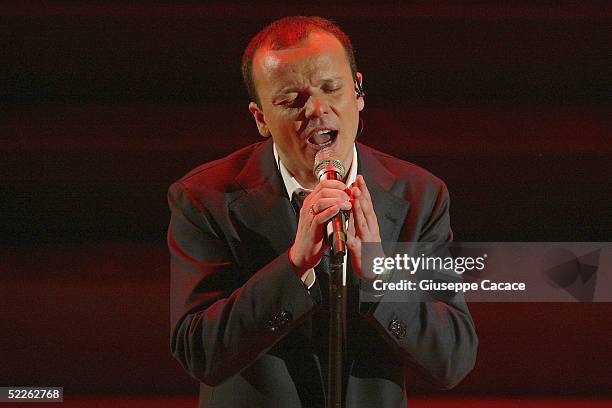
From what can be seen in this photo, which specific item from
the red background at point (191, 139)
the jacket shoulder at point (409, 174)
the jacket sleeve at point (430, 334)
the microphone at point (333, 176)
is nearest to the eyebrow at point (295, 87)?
the microphone at point (333, 176)

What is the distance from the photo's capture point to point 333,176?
45.6 inches

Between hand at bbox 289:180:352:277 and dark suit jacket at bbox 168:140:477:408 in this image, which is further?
dark suit jacket at bbox 168:140:477:408

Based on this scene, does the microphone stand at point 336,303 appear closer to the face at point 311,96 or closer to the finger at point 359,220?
the finger at point 359,220

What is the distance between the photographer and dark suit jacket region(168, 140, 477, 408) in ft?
4.21

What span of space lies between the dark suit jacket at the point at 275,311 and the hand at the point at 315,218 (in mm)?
34

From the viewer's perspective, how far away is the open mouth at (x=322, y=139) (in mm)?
1320

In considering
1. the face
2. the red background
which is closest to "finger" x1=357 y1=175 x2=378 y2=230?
the face

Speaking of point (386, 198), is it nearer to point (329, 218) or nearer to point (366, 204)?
point (366, 204)

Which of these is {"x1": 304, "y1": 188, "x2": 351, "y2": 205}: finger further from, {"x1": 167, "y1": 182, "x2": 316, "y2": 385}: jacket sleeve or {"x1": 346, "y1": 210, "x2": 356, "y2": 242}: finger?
{"x1": 167, "y1": 182, "x2": 316, "y2": 385}: jacket sleeve

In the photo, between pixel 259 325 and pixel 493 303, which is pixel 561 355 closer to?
pixel 493 303

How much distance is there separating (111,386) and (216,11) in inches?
47.5

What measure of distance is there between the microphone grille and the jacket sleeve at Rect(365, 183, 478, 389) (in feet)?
0.76

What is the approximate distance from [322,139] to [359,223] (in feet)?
0.65

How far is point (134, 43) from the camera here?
8.92ft
